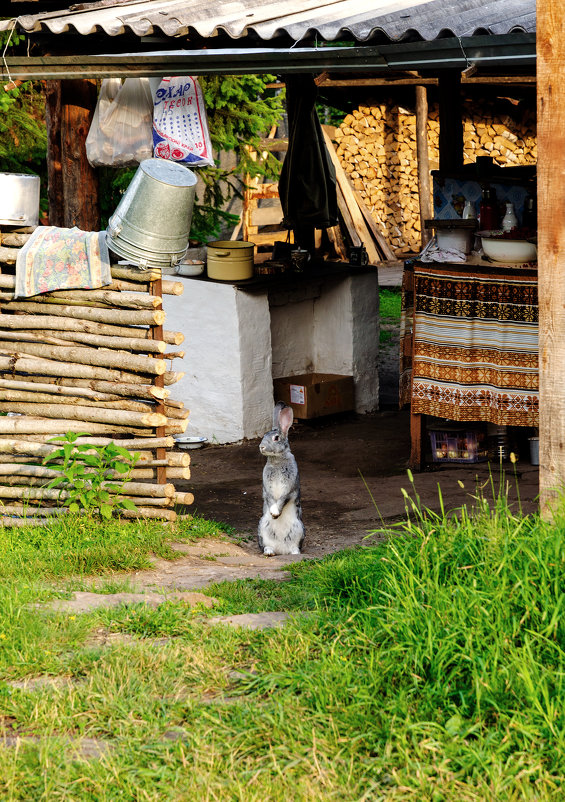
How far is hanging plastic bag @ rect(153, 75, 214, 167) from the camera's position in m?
6.90

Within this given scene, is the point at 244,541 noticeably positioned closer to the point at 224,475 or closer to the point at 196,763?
the point at 224,475

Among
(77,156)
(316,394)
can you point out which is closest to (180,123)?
(77,156)

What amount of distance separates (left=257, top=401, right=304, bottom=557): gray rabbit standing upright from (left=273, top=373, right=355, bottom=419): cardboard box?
3.31 m

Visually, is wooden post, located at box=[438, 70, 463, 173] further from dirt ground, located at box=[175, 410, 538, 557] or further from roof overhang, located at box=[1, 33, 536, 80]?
roof overhang, located at box=[1, 33, 536, 80]

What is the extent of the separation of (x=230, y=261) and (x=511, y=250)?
2734mm

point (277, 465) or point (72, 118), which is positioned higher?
point (72, 118)

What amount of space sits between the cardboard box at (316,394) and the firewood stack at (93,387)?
137 inches

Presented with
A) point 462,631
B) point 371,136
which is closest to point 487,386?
point 462,631

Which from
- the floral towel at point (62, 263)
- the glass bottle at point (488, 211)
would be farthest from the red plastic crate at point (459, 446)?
the floral towel at point (62, 263)

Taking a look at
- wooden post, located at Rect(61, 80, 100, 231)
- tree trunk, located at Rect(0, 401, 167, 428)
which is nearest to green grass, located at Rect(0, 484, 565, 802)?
tree trunk, located at Rect(0, 401, 167, 428)

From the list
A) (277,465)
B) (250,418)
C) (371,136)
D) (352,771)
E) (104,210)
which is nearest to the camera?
(352,771)

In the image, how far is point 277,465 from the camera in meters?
6.39

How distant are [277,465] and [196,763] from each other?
3.54 meters

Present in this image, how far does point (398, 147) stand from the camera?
18281 mm
